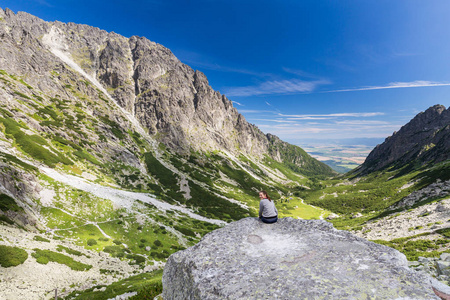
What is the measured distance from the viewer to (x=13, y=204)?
146ft

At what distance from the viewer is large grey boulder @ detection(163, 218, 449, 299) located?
8.37 m

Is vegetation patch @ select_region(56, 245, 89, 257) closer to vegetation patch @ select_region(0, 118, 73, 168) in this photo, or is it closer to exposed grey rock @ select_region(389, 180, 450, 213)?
vegetation patch @ select_region(0, 118, 73, 168)

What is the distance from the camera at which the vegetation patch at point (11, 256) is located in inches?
1174

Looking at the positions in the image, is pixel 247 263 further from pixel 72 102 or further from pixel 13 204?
pixel 72 102

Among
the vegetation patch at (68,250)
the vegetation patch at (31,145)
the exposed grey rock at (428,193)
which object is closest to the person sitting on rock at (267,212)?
the vegetation patch at (68,250)

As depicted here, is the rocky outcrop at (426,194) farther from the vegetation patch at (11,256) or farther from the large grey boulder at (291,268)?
the vegetation patch at (11,256)

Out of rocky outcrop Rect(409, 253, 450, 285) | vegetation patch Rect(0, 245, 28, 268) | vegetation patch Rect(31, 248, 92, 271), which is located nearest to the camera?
rocky outcrop Rect(409, 253, 450, 285)

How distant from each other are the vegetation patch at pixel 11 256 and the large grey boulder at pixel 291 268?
3276 centimetres

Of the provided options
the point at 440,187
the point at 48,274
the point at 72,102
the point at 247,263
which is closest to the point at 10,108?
the point at 72,102

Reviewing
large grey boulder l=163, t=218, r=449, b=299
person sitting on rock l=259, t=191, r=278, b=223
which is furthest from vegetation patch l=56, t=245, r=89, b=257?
person sitting on rock l=259, t=191, r=278, b=223

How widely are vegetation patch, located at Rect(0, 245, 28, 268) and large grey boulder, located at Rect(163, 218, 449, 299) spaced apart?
32760 millimetres

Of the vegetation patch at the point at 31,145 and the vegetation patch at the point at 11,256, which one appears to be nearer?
the vegetation patch at the point at 11,256

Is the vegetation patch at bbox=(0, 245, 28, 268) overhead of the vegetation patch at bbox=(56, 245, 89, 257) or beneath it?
overhead

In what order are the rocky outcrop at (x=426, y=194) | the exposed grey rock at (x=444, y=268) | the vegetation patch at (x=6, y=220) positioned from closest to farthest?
1. the exposed grey rock at (x=444, y=268)
2. the vegetation patch at (x=6, y=220)
3. the rocky outcrop at (x=426, y=194)
